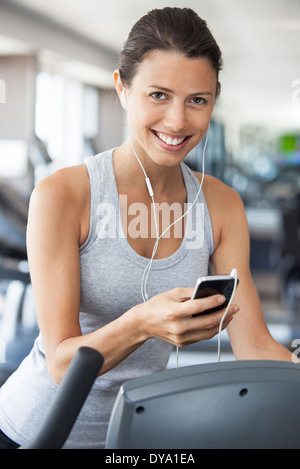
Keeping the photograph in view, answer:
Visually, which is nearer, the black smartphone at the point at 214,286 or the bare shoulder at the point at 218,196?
the black smartphone at the point at 214,286

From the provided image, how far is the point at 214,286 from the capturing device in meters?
0.70

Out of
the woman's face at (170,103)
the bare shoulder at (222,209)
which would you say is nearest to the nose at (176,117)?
the woman's face at (170,103)

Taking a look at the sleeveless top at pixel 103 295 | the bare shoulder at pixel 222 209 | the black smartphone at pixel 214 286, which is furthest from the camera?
the bare shoulder at pixel 222 209

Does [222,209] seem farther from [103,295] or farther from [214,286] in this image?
[214,286]

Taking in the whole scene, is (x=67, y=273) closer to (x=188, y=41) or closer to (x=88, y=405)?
(x=88, y=405)

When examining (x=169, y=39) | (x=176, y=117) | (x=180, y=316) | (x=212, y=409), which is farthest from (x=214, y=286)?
(x=169, y=39)

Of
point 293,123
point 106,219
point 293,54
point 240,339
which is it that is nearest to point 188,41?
point 106,219

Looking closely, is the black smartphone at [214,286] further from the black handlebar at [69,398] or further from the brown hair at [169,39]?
the brown hair at [169,39]

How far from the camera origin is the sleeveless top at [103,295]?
0.96 meters

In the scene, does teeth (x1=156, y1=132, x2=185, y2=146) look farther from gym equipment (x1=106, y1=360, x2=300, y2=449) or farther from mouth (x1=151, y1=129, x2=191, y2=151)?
gym equipment (x1=106, y1=360, x2=300, y2=449)

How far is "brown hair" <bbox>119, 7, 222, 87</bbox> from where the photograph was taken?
2.91ft

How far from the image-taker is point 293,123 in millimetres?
11664

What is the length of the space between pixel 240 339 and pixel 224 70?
0.47 meters

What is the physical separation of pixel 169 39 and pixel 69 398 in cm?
56
